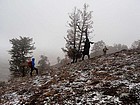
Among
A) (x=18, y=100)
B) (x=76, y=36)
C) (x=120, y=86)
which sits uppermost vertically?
(x=76, y=36)

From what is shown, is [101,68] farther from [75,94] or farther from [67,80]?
[75,94]

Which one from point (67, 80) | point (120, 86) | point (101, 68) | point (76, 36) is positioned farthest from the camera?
point (76, 36)

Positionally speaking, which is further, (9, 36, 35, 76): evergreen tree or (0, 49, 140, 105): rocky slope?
(9, 36, 35, 76): evergreen tree

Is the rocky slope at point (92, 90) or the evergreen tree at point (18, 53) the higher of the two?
the evergreen tree at point (18, 53)

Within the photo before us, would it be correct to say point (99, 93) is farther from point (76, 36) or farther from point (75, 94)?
point (76, 36)

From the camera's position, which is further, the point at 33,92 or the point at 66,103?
the point at 33,92

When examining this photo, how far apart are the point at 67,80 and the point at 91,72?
2089 millimetres

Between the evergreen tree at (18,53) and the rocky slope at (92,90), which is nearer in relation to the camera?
the rocky slope at (92,90)

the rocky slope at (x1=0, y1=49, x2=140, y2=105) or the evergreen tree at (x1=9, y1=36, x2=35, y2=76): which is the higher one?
the evergreen tree at (x1=9, y1=36, x2=35, y2=76)

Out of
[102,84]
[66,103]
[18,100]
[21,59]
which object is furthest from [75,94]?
[21,59]

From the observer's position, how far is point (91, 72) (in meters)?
15.1

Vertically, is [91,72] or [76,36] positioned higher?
[76,36]

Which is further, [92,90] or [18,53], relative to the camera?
[18,53]

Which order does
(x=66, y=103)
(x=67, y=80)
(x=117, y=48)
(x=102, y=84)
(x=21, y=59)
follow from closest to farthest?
(x=66, y=103) < (x=102, y=84) < (x=67, y=80) < (x=21, y=59) < (x=117, y=48)
